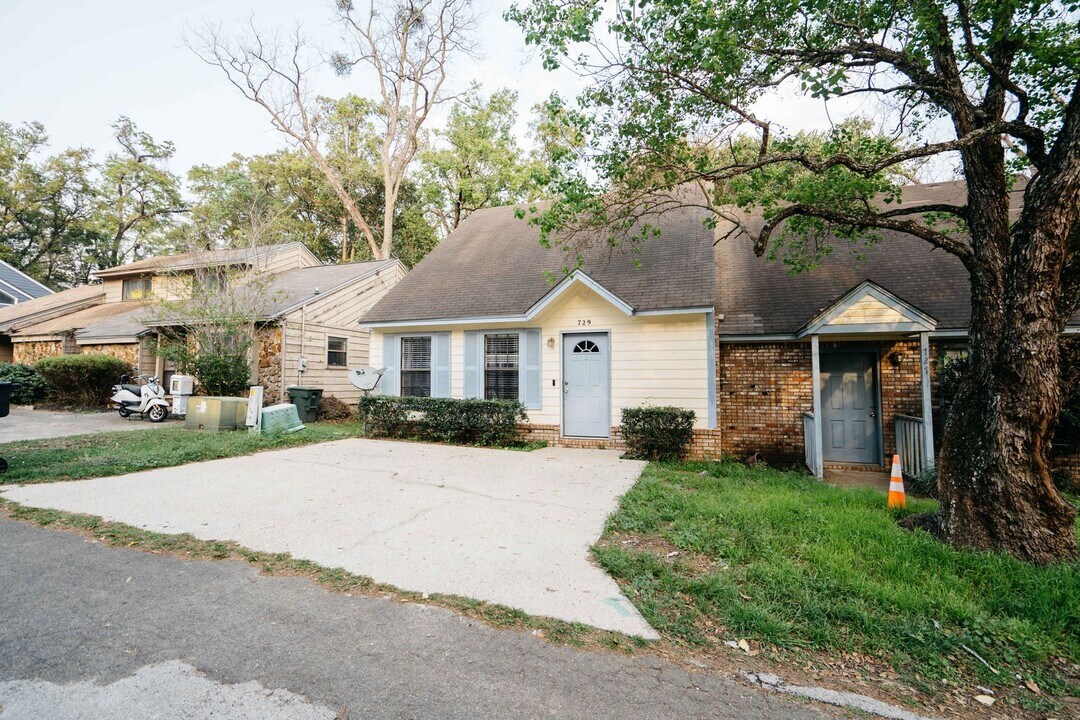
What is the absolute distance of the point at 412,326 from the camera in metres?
11.6

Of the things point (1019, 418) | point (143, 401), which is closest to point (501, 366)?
point (1019, 418)

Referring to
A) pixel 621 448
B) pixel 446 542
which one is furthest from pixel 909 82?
pixel 446 542

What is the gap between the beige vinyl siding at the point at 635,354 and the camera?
30.7 ft

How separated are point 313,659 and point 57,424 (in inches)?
564

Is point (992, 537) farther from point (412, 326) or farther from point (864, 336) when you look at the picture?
point (412, 326)

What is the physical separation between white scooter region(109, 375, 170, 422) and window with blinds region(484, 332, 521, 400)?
945 cm

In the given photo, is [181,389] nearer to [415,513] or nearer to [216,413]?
[216,413]

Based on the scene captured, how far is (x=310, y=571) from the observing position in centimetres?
383

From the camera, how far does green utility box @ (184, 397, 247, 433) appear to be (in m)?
11.1

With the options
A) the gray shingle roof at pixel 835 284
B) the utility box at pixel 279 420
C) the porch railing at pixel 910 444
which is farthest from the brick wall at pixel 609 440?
the utility box at pixel 279 420

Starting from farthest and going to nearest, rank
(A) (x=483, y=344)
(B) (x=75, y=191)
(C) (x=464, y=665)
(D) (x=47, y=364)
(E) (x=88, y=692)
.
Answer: (B) (x=75, y=191)
(D) (x=47, y=364)
(A) (x=483, y=344)
(C) (x=464, y=665)
(E) (x=88, y=692)

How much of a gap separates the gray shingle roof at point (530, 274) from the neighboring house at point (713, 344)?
0.18 feet

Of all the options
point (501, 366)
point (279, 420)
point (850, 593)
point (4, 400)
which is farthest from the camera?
point (501, 366)

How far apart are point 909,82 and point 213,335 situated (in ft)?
50.7
